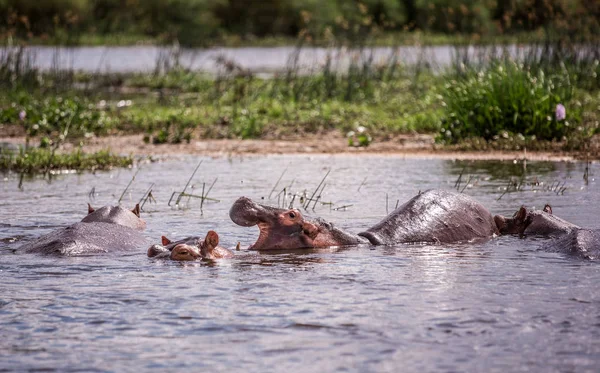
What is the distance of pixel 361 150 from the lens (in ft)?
44.3

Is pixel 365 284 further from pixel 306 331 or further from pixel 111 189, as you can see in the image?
pixel 111 189

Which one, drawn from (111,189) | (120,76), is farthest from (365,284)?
(120,76)

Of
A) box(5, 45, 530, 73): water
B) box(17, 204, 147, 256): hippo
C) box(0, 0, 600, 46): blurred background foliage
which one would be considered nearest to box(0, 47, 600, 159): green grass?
box(17, 204, 147, 256): hippo

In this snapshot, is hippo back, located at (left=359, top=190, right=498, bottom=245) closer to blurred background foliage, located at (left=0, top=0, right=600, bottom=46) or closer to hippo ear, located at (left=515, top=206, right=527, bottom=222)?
hippo ear, located at (left=515, top=206, right=527, bottom=222)

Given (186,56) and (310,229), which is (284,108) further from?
(186,56)

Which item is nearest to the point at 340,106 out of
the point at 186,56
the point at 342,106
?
the point at 342,106

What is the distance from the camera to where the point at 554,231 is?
743cm

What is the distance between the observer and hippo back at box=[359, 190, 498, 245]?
24.1 ft

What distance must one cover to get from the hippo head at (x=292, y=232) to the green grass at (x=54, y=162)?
482cm

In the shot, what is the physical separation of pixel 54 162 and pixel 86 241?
4932 mm

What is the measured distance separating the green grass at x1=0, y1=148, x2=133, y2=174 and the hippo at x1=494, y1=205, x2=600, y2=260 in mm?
5401

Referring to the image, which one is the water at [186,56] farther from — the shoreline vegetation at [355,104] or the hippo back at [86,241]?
the hippo back at [86,241]

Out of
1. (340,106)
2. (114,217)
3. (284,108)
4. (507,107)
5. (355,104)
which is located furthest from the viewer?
(355,104)

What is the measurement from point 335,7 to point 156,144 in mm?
28137
